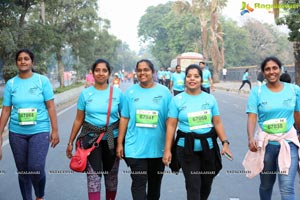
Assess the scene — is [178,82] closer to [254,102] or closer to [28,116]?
[28,116]

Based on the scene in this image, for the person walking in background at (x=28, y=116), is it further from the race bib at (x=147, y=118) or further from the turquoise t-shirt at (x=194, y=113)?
the turquoise t-shirt at (x=194, y=113)

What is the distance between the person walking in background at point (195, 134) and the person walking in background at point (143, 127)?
152 mm

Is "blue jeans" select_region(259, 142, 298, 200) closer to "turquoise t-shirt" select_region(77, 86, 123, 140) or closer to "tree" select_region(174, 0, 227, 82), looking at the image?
"turquoise t-shirt" select_region(77, 86, 123, 140)

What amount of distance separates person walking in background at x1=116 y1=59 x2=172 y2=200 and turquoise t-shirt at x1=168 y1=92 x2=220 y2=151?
169mm

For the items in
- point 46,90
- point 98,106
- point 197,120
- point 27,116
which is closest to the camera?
point 197,120

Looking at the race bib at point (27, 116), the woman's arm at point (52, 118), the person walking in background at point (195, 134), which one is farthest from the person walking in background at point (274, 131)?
the race bib at point (27, 116)

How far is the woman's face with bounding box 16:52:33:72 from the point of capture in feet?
15.8

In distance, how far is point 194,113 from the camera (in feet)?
14.2

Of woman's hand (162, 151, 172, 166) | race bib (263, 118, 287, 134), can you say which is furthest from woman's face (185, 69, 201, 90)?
race bib (263, 118, 287, 134)

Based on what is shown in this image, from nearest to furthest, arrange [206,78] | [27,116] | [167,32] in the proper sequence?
[27,116] < [206,78] < [167,32]

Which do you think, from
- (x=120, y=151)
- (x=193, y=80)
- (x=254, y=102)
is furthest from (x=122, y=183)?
(x=254, y=102)

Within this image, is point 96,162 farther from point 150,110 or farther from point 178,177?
point 178,177

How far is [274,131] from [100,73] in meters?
1.77

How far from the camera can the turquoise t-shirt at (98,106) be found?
4598mm
